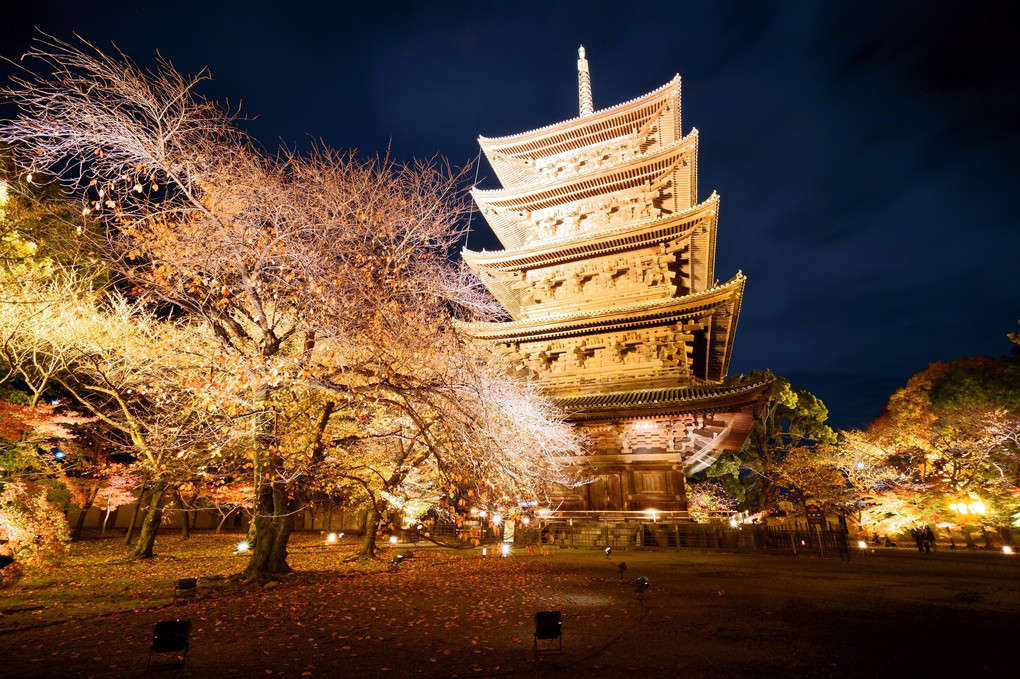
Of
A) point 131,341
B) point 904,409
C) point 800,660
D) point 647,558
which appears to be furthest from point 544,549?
point 904,409

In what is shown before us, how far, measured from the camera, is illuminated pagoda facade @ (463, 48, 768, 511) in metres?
17.0

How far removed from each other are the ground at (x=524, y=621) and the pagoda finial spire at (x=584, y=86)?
73.4 ft

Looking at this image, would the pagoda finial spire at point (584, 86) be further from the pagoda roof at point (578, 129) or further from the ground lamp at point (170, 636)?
the ground lamp at point (170, 636)

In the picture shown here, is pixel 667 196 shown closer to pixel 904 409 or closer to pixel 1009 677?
pixel 1009 677

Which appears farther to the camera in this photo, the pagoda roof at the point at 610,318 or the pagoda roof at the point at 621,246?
the pagoda roof at the point at 621,246

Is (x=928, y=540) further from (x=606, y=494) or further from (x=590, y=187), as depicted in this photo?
(x=590, y=187)

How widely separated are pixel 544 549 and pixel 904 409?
33.4 meters

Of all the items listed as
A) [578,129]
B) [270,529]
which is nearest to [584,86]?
[578,129]

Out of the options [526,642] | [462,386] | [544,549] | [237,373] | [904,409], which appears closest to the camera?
[526,642]

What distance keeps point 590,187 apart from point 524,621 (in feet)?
61.1

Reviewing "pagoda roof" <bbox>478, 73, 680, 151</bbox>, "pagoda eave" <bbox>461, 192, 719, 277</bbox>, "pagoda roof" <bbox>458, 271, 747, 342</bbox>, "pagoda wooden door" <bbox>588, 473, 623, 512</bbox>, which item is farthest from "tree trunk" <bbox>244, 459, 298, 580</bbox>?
"pagoda roof" <bbox>478, 73, 680, 151</bbox>

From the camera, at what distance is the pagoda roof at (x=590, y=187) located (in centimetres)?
1948

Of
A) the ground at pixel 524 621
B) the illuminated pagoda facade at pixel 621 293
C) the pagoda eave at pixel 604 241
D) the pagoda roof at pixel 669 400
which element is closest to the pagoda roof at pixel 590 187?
the illuminated pagoda facade at pixel 621 293

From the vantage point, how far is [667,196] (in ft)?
69.2
